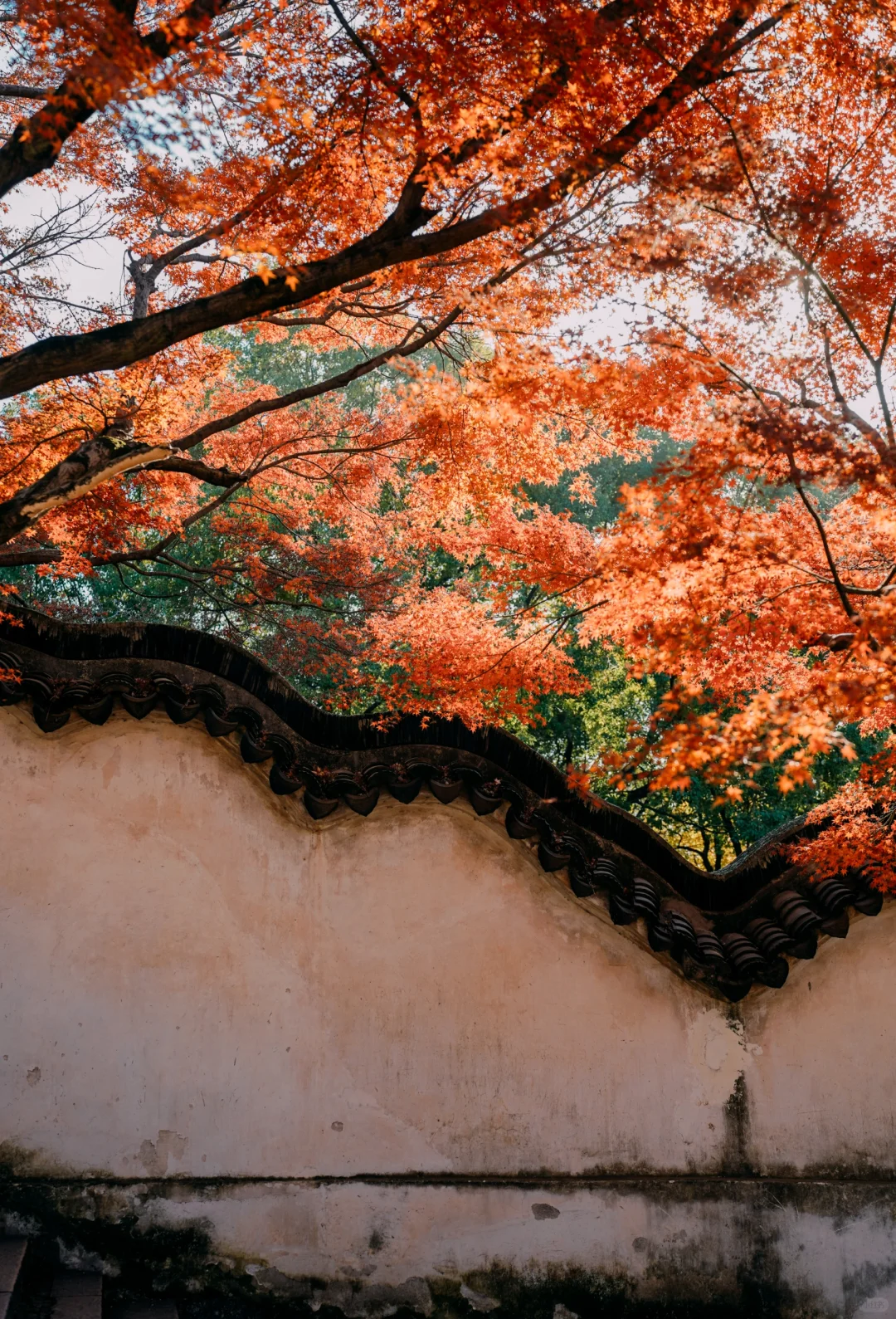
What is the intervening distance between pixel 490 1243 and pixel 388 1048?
1269 millimetres

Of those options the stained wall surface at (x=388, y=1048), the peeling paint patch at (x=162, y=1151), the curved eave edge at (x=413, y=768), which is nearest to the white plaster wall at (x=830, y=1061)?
the stained wall surface at (x=388, y=1048)

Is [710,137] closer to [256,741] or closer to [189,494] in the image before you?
[256,741]

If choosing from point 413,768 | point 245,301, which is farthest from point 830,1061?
point 245,301

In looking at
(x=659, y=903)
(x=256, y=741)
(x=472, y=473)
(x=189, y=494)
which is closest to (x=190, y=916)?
(x=256, y=741)

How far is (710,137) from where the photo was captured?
5426mm

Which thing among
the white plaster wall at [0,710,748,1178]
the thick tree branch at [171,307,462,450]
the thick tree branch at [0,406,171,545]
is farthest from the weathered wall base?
the thick tree branch at [171,307,462,450]

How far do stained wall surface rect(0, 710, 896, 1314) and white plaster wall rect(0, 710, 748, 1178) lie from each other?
14mm

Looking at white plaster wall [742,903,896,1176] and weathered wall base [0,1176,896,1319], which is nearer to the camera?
weathered wall base [0,1176,896,1319]

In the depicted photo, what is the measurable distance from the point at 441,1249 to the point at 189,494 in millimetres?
8821

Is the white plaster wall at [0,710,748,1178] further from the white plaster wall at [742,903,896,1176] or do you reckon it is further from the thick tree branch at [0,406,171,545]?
the thick tree branch at [0,406,171,545]

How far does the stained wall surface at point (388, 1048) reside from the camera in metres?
5.78

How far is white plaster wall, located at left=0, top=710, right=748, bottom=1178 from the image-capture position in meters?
5.77

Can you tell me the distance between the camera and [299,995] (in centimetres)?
605

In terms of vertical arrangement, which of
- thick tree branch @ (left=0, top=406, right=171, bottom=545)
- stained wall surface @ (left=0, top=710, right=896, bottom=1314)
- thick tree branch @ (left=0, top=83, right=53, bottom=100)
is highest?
thick tree branch @ (left=0, top=83, right=53, bottom=100)
